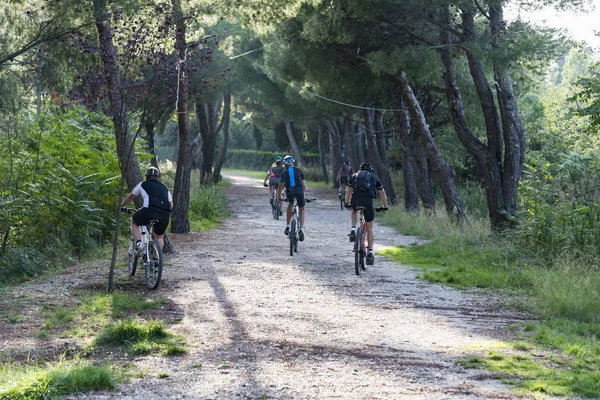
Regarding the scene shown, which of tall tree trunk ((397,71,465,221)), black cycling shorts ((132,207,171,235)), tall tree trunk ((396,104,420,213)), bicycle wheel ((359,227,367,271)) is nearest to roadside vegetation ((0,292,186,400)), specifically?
black cycling shorts ((132,207,171,235))

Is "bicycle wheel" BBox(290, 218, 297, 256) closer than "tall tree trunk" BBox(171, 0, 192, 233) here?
Yes

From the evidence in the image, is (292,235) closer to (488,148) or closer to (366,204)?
(366,204)

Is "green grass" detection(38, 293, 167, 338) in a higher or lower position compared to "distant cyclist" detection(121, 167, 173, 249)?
lower

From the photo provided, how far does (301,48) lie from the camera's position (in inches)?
867

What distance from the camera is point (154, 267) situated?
1138cm

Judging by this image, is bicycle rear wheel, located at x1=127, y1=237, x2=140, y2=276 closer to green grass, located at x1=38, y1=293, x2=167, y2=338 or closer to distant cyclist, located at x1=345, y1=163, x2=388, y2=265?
green grass, located at x1=38, y1=293, x2=167, y2=338

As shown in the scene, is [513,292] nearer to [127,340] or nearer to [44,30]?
[127,340]

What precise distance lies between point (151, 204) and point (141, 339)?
157 inches

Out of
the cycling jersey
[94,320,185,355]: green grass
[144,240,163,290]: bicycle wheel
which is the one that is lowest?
[94,320,185,355]: green grass

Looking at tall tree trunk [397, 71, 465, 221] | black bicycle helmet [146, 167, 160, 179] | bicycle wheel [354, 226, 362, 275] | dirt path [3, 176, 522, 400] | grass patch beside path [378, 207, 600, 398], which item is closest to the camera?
dirt path [3, 176, 522, 400]

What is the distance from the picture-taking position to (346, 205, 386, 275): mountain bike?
44.0ft

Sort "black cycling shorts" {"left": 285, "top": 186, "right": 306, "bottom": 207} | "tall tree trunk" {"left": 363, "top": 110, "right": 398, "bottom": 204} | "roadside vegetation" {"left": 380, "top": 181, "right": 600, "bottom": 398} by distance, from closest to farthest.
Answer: "roadside vegetation" {"left": 380, "top": 181, "right": 600, "bottom": 398}
"black cycling shorts" {"left": 285, "top": 186, "right": 306, "bottom": 207}
"tall tree trunk" {"left": 363, "top": 110, "right": 398, "bottom": 204}

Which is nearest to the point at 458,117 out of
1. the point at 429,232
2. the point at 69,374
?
the point at 429,232

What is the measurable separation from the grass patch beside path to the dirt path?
1.14 feet
